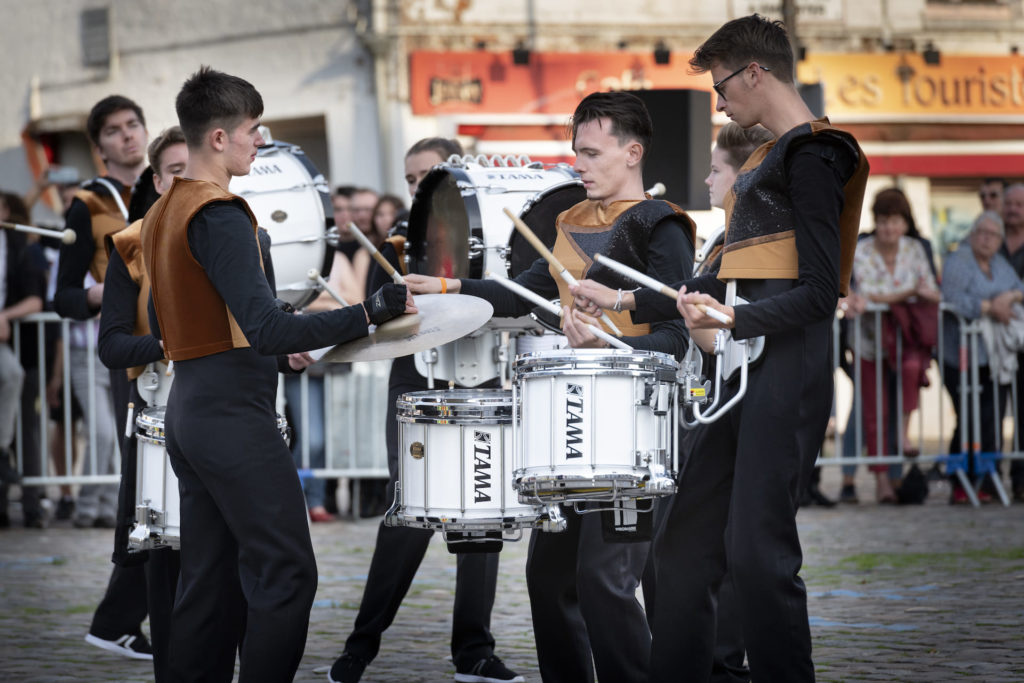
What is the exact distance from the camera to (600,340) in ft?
15.5

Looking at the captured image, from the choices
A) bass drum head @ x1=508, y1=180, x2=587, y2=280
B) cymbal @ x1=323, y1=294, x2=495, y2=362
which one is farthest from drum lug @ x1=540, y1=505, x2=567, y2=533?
bass drum head @ x1=508, y1=180, x2=587, y2=280

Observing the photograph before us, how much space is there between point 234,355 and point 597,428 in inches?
41.2

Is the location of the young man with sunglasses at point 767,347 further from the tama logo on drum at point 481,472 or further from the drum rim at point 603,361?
the tama logo on drum at point 481,472

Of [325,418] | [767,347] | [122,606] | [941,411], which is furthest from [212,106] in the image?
[941,411]

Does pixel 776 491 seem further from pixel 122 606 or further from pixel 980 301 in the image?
pixel 980 301

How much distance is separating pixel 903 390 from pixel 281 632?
310 inches

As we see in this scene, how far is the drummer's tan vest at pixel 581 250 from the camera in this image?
16.2 feet

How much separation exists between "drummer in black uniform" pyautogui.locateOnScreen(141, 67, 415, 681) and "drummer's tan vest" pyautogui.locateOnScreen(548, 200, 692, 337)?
771 millimetres

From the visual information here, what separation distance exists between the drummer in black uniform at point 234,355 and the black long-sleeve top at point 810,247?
100 centimetres

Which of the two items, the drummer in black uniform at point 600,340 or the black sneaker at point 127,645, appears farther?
the black sneaker at point 127,645

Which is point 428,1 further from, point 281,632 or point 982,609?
point 281,632

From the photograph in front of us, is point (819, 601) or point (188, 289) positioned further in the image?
point (819, 601)

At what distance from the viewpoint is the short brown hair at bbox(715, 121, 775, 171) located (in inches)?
218

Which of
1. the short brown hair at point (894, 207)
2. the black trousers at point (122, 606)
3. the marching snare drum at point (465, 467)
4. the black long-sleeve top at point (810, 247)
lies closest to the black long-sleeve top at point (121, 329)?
the marching snare drum at point (465, 467)
